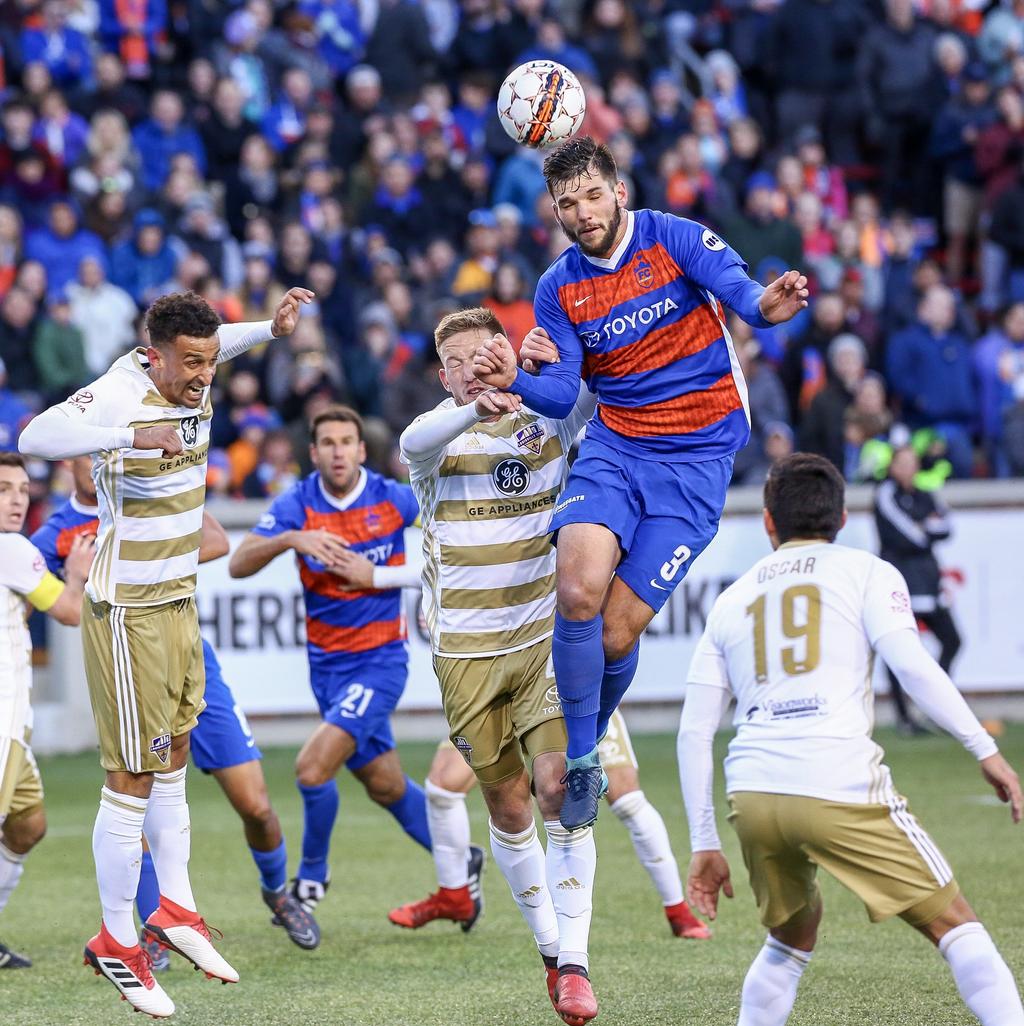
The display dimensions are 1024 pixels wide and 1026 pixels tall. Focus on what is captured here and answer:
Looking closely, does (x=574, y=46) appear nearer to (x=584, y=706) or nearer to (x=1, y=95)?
(x=1, y=95)

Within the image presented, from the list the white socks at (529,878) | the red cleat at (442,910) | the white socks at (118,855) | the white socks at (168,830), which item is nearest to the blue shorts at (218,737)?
the white socks at (168,830)

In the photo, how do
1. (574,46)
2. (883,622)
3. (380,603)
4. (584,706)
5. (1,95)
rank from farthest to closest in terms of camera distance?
(574,46), (1,95), (380,603), (584,706), (883,622)

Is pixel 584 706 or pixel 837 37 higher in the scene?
pixel 837 37

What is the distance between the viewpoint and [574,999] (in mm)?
6000

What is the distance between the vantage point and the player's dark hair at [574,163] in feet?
21.0

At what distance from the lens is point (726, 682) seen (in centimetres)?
537

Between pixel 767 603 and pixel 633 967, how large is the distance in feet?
8.62

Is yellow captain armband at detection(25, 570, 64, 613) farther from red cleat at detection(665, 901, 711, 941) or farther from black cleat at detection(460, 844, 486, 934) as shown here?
red cleat at detection(665, 901, 711, 941)

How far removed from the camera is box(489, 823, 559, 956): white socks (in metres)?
6.55

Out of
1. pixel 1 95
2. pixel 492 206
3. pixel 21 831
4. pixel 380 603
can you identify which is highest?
pixel 1 95

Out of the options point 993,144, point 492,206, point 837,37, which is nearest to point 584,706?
point 492,206

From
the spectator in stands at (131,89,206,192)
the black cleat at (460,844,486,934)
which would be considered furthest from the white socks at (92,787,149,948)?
the spectator in stands at (131,89,206,192)

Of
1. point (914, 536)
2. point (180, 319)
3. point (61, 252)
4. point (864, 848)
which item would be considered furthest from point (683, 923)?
point (61, 252)

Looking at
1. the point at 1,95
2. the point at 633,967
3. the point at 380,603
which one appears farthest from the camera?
the point at 1,95
